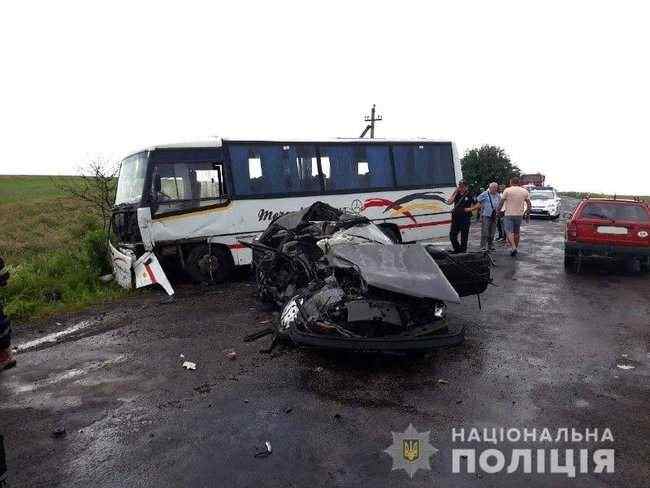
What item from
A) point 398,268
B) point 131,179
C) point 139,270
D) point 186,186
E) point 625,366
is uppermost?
point 131,179

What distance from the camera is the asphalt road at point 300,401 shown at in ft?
9.87

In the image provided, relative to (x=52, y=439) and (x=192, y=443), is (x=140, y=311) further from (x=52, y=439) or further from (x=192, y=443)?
(x=192, y=443)

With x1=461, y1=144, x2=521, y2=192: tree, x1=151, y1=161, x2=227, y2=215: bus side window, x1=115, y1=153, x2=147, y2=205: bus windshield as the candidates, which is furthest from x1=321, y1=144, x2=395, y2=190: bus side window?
x1=461, y1=144, x2=521, y2=192: tree

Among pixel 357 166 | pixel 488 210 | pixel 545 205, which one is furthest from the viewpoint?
pixel 545 205

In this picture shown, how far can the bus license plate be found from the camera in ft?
29.4

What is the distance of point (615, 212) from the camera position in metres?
9.20

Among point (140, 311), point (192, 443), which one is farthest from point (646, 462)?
point (140, 311)

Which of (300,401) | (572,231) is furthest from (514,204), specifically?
(300,401)

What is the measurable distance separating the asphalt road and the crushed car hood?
37.0 inches

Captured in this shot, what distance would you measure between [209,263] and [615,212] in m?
8.74

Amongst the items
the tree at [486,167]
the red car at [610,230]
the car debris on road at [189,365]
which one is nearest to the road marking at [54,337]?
the car debris on road at [189,365]

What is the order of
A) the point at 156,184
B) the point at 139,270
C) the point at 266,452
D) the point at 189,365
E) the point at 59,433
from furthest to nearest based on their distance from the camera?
1. the point at 156,184
2. the point at 139,270
3. the point at 189,365
4. the point at 59,433
5. the point at 266,452

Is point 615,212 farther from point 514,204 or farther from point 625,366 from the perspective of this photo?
point 625,366

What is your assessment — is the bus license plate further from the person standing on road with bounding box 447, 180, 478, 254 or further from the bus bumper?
the bus bumper
